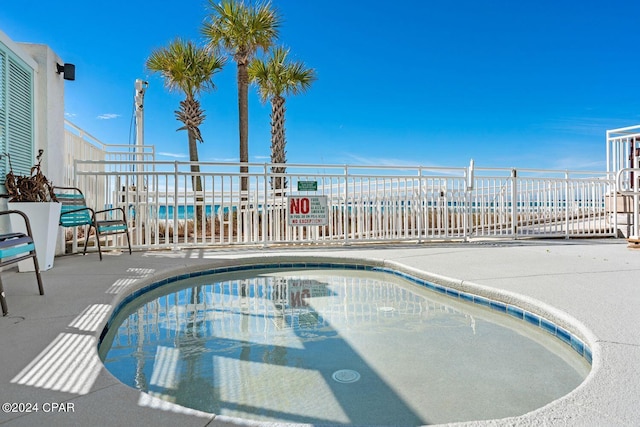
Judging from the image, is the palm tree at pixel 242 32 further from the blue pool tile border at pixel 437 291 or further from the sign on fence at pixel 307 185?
the blue pool tile border at pixel 437 291

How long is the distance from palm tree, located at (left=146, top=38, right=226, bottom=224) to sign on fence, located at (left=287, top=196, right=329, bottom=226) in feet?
22.0

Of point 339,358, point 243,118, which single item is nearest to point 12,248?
point 339,358

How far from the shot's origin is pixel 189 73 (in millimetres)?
11922

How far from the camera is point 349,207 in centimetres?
609

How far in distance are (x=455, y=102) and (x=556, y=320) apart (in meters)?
15.6

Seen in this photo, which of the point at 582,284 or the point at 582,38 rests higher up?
the point at 582,38

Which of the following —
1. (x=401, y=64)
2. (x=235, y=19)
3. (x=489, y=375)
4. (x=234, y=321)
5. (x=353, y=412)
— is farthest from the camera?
(x=401, y=64)

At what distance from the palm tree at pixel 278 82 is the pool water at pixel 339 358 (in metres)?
9.45

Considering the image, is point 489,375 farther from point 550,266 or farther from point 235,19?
point 235,19

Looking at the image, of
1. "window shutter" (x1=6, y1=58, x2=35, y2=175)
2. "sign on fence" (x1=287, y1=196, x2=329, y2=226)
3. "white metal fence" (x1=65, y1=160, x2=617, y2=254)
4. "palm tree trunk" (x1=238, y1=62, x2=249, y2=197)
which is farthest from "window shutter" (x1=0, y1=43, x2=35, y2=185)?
"palm tree trunk" (x1=238, y1=62, x2=249, y2=197)

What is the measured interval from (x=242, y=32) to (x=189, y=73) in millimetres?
2368

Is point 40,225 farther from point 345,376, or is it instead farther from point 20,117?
point 345,376

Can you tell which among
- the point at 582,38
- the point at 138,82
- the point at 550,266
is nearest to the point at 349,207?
the point at 550,266

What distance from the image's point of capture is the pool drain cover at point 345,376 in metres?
1.67
